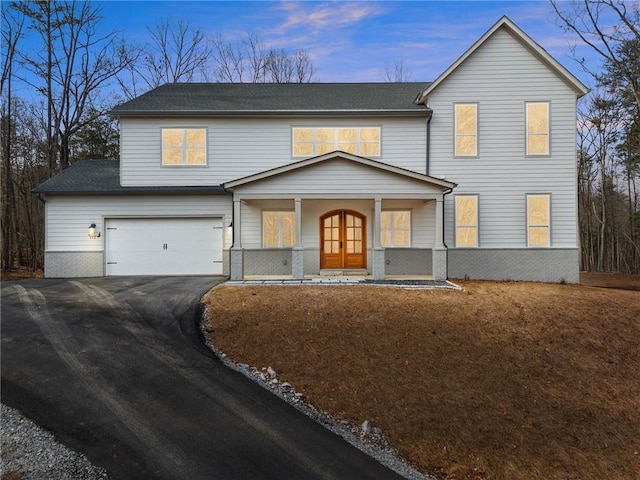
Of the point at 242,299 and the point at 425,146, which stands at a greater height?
the point at 425,146

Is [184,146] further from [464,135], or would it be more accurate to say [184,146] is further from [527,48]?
[527,48]

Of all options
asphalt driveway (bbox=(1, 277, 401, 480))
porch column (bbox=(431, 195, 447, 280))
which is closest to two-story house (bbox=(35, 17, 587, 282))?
porch column (bbox=(431, 195, 447, 280))

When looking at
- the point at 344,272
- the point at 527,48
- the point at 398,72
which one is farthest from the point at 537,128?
the point at 398,72

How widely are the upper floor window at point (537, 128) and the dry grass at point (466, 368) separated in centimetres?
587

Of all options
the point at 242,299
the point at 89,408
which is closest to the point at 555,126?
the point at 242,299

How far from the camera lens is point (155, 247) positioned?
42.1ft

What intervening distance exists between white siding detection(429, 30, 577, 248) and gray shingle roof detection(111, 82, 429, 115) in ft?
7.54

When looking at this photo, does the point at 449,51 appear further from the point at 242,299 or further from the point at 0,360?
the point at 0,360

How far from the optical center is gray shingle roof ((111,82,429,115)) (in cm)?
1288

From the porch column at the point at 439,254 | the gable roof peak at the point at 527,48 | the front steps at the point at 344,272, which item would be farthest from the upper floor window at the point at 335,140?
the front steps at the point at 344,272

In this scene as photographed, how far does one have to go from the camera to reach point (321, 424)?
14.4 ft

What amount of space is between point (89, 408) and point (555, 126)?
1495 cm

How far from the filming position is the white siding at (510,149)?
41.8 ft

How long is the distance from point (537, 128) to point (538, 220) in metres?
3.18
